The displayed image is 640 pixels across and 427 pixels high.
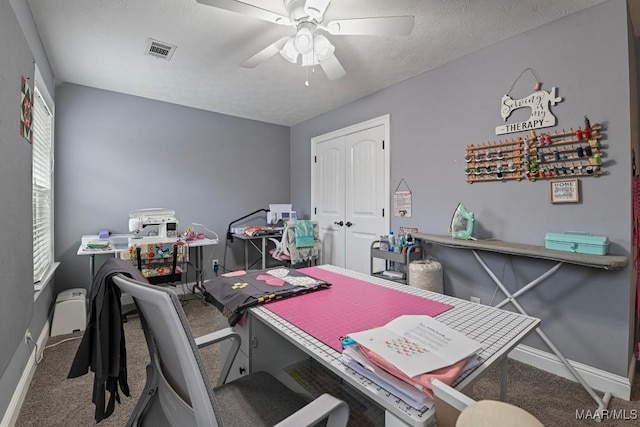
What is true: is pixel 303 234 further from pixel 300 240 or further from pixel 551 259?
pixel 551 259

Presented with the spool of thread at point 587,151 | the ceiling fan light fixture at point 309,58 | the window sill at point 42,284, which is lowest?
the window sill at point 42,284

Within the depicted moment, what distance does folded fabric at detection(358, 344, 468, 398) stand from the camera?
631mm

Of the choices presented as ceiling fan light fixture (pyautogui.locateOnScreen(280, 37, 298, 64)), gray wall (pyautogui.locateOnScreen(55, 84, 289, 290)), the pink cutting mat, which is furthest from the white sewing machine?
the pink cutting mat

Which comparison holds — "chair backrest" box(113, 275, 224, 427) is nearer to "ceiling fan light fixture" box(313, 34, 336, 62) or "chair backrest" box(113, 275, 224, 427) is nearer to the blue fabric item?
"ceiling fan light fixture" box(313, 34, 336, 62)

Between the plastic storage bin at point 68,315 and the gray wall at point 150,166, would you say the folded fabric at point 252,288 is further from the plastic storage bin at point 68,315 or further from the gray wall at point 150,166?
the gray wall at point 150,166

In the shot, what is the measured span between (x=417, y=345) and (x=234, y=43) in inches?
97.0

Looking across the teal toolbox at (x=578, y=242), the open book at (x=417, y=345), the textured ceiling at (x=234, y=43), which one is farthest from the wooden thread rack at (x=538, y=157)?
the open book at (x=417, y=345)

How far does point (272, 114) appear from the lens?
13.5 feet

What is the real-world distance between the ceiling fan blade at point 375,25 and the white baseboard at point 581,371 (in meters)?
2.36

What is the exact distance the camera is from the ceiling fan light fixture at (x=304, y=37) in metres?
1.83

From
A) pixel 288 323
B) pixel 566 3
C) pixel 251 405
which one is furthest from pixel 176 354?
pixel 566 3

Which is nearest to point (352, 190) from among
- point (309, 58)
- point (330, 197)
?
point (330, 197)

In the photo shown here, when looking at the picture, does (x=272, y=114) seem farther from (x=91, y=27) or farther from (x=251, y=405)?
(x=251, y=405)

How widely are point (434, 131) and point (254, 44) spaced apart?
173cm
